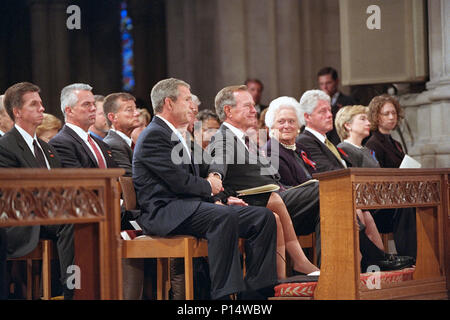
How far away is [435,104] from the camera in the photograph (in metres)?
7.90

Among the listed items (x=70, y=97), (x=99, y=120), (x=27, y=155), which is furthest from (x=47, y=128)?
(x=27, y=155)

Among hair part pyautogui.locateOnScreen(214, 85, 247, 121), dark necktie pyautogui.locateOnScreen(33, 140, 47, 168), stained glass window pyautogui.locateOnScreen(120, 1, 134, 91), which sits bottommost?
dark necktie pyautogui.locateOnScreen(33, 140, 47, 168)

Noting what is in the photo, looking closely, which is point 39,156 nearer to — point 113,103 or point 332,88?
point 113,103

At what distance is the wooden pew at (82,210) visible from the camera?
355cm

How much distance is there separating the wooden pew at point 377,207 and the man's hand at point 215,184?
69 cm

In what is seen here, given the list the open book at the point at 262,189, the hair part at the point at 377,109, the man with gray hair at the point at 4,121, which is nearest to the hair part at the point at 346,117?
the hair part at the point at 377,109

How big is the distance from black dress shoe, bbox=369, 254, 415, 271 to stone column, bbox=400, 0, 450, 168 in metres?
2.28

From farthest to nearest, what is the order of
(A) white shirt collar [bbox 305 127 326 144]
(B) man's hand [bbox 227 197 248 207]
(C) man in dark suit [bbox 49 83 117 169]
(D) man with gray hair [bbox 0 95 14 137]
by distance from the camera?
(A) white shirt collar [bbox 305 127 326 144] → (D) man with gray hair [bbox 0 95 14 137] → (C) man in dark suit [bbox 49 83 117 169] → (B) man's hand [bbox 227 197 248 207]

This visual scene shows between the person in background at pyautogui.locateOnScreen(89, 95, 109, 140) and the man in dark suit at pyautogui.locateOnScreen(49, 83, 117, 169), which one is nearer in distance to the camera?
the man in dark suit at pyautogui.locateOnScreen(49, 83, 117, 169)

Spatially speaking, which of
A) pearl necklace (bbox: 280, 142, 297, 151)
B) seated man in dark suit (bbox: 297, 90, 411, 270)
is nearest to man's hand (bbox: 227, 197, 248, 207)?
pearl necklace (bbox: 280, 142, 297, 151)

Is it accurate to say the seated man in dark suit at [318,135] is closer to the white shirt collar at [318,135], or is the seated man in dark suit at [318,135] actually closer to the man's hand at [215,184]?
the white shirt collar at [318,135]

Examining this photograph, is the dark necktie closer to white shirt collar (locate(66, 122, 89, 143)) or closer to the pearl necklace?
Answer: white shirt collar (locate(66, 122, 89, 143))

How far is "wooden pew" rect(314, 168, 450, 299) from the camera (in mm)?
4383
